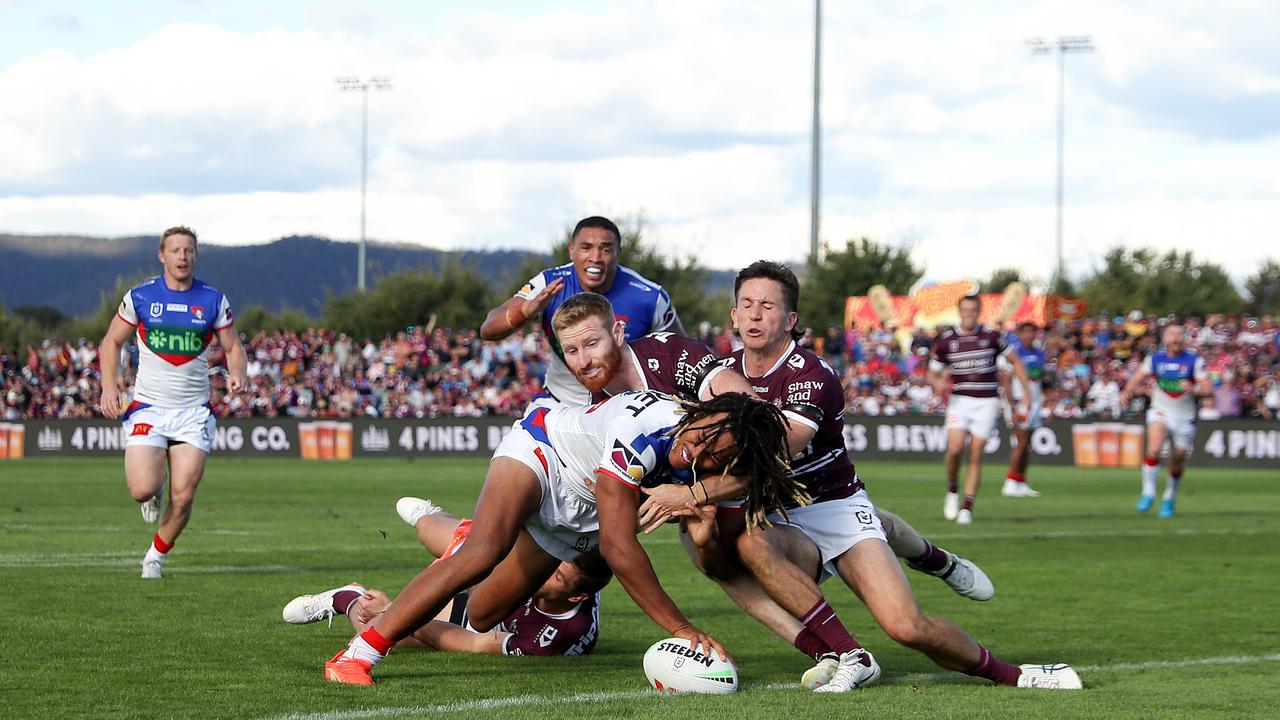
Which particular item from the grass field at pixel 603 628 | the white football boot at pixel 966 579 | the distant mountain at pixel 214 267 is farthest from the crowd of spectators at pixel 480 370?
the distant mountain at pixel 214 267

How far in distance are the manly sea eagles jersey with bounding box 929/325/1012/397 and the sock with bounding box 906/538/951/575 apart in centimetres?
1029

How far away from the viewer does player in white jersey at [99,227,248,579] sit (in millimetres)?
10820

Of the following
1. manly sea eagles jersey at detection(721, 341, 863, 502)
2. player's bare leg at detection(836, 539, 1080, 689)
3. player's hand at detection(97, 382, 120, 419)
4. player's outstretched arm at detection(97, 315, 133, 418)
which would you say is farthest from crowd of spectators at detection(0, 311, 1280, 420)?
player's bare leg at detection(836, 539, 1080, 689)

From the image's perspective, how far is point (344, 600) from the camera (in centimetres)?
779

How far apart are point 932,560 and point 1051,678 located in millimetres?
1245

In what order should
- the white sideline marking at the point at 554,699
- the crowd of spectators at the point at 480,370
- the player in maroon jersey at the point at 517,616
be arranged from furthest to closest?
the crowd of spectators at the point at 480,370 < the player in maroon jersey at the point at 517,616 < the white sideline marking at the point at 554,699

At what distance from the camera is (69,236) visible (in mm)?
143500

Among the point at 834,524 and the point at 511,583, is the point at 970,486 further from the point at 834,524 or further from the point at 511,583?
the point at 511,583

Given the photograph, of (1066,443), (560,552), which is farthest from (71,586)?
(1066,443)

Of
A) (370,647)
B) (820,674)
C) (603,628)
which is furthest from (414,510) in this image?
(820,674)

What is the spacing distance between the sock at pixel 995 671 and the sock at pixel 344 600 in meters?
3.06

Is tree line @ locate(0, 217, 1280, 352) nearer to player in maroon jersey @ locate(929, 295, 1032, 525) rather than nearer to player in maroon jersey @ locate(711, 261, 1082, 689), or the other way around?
player in maroon jersey @ locate(929, 295, 1032, 525)

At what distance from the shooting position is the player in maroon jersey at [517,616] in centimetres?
766

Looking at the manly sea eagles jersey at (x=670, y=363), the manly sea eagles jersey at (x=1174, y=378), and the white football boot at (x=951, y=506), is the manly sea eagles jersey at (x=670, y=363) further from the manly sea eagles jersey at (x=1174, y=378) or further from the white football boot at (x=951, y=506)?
the manly sea eagles jersey at (x=1174, y=378)
